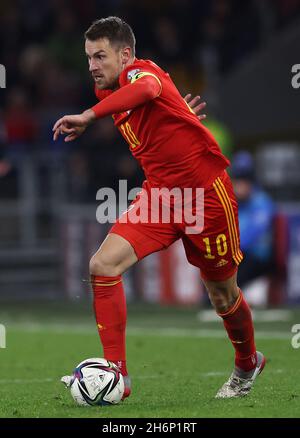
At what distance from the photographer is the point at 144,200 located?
7508 mm

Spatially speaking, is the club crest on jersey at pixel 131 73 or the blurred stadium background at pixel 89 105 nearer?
the club crest on jersey at pixel 131 73

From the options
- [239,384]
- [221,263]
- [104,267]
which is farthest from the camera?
[239,384]

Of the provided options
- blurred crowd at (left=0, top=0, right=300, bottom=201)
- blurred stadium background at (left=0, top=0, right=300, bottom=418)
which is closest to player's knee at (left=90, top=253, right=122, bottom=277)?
blurred stadium background at (left=0, top=0, right=300, bottom=418)

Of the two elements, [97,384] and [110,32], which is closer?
[97,384]

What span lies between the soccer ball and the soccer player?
9cm

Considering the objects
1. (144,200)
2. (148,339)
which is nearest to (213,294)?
(144,200)

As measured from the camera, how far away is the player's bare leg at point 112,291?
7207 millimetres

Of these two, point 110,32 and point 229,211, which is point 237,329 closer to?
point 229,211

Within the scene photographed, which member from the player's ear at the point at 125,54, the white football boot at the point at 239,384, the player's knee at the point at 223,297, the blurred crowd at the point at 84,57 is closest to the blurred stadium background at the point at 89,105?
the blurred crowd at the point at 84,57

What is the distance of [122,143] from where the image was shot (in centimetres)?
2038

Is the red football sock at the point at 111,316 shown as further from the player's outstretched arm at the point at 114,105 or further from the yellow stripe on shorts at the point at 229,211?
the player's outstretched arm at the point at 114,105

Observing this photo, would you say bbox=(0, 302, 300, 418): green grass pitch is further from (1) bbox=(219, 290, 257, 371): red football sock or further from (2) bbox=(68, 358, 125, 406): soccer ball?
(1) bbox=(219, 290, 257, 371): red football sock

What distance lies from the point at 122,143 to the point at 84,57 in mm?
1729

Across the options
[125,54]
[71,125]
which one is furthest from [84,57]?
[71,125]
